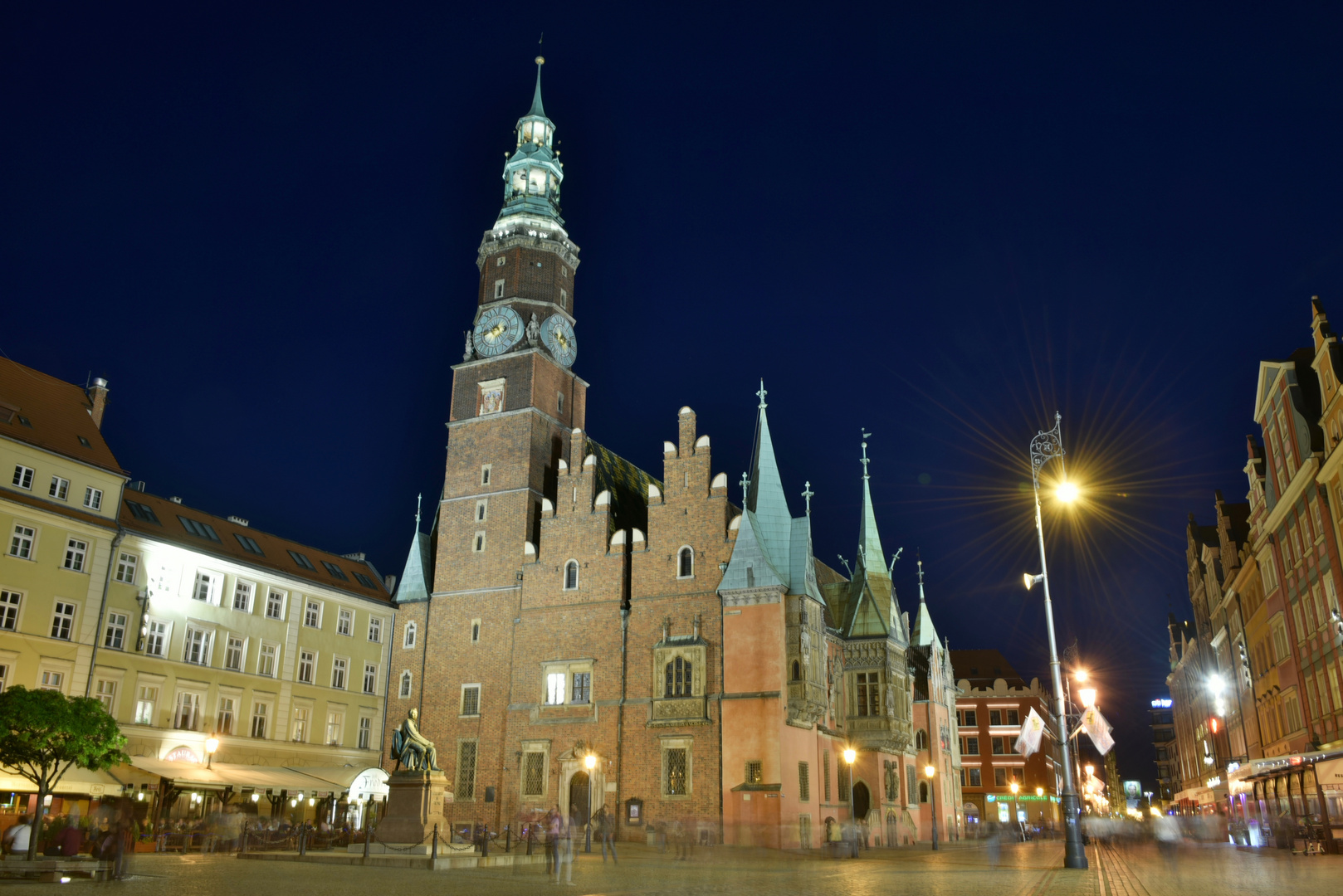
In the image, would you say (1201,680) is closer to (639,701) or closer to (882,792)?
(882,792)

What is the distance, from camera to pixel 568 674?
4688cm

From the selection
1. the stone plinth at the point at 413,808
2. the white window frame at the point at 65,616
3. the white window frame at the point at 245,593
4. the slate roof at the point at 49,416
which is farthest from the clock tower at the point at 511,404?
the stone plinth at the point at 413,808

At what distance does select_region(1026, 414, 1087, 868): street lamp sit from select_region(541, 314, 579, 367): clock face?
31135mm

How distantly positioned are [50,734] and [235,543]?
19.6 metres

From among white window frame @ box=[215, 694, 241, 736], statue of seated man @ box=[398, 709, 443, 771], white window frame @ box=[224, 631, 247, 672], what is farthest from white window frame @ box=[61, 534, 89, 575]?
statue of seated man @ box=[398, 709, 443, 771]

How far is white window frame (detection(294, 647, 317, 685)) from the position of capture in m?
47.8

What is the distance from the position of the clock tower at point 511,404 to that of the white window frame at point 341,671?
577 centimetres

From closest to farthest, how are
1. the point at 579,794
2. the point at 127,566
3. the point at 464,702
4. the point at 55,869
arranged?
the point at 55,869
the point at 127,566
the point at 579,794
the point at 464,702

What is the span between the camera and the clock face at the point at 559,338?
178ft

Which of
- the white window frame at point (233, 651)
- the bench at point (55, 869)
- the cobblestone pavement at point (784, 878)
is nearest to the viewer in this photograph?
the cobblestone pavement at point (784, 878)

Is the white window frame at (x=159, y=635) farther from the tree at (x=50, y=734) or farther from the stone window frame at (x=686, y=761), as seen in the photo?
the stone window frame at (x=686, y=761)

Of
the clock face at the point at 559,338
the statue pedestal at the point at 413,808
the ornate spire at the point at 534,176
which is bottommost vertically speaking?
the statue pedestal at the point at 413,808

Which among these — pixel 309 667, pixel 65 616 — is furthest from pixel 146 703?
pixel 309 667

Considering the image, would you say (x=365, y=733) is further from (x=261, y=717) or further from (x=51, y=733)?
(x=51, y=733)
